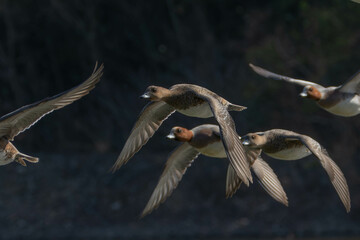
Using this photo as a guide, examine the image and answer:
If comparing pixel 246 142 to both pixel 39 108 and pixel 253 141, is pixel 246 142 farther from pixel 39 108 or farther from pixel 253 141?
pixel 39 108

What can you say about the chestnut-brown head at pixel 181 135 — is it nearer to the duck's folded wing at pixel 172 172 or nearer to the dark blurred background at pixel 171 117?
the duck's folded wing at pixel 172 172

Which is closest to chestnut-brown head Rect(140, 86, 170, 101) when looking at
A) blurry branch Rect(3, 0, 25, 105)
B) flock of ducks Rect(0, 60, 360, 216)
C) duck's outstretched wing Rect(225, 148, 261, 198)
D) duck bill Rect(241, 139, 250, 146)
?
flock of ducks Rect(0, 60, 360, 216)

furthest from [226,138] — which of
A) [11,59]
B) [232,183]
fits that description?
[11,59]

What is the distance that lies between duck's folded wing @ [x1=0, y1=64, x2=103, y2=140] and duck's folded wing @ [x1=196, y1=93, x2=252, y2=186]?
44.2 inches

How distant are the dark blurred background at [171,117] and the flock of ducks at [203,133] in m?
7.76

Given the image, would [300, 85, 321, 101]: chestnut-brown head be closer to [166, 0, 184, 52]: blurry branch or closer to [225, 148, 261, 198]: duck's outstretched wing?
[225, 148, 261, 198]: duck's outstretched wing

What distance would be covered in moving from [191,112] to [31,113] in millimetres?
1440

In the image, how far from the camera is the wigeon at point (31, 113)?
7.28 metres

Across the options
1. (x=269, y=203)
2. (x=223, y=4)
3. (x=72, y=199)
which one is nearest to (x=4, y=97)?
(x=72, y=199)

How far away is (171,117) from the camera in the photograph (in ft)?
59.2

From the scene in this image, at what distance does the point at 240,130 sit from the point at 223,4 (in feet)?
12.8

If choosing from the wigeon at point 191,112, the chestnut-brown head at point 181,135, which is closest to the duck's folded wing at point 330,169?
the wigeon at point 191,112

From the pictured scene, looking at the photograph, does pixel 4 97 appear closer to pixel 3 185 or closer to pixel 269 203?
pixel 3 185

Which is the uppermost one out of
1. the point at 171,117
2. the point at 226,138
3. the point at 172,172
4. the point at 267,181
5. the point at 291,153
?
the point at 226,138
